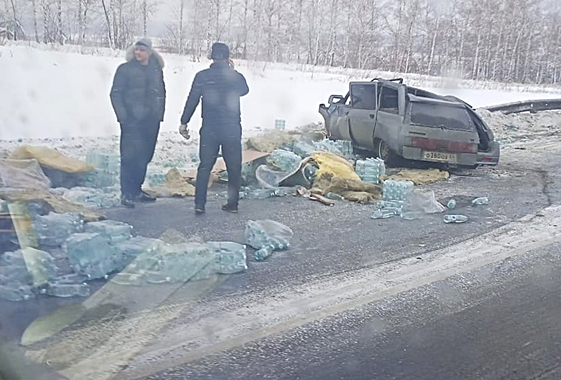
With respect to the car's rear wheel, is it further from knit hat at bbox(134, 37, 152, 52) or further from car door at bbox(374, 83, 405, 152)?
knit hat at bbox(134, 37, 152, 52)

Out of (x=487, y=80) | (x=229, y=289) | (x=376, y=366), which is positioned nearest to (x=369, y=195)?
(x=229, y=289)

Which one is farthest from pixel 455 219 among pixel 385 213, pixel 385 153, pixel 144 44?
pixel 144 44

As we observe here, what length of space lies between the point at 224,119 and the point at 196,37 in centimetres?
716

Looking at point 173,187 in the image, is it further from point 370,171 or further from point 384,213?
point 370,171

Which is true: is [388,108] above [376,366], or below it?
above

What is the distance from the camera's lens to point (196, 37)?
45.3 feet

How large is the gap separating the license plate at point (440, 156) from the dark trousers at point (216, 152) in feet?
12.9

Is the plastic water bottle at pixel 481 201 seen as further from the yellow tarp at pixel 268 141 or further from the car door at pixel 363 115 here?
the yellow tarp at pixel 268 141

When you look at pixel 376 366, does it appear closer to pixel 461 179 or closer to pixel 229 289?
pixel 229 289

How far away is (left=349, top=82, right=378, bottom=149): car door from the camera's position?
436 inches

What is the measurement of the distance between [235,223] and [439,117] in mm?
4858

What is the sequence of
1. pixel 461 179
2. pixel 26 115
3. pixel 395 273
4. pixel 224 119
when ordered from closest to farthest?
pixel 395 273, pixel 224 119, pixel 461 179, pixel 26 115

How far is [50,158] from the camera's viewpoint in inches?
318

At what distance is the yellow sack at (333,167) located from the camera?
888 cm
